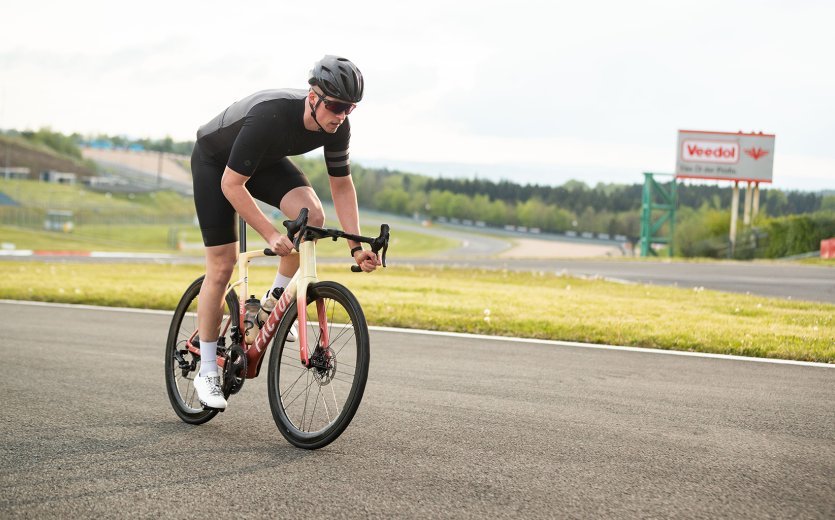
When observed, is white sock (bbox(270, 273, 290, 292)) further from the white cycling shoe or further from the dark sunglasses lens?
the dark sunglasses lens

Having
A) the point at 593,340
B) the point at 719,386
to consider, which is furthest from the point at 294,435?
the point at 593,340

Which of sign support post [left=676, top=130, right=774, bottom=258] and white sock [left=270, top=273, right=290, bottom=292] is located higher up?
sign support post [left=676, top=130, right=774, bottom=258]

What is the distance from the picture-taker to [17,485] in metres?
4.06

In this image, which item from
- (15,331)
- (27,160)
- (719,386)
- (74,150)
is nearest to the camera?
(719,386)

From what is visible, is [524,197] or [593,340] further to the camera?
[524,197]

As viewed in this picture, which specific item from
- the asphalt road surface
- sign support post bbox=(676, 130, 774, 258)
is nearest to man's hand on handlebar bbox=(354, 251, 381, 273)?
the asphalt road surface

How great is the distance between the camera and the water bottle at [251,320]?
521cm

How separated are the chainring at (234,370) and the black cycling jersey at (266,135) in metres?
1.09

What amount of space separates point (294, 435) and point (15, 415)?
74.0 inches

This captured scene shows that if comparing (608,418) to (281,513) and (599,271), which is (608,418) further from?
(599,271)

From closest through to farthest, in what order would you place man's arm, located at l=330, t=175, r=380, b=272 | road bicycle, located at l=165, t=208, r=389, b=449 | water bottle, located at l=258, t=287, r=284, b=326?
road bicycle, located at l=165, t=208, r=389, b=449 → water bottle, located at l=258, t=287, r=284, b=326 → man's arm, located at l=330, t=175, r=380, b=272

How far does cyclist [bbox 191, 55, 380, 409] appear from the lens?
475 centimetres

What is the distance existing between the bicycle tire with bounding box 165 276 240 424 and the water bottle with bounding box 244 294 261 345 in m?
0.21

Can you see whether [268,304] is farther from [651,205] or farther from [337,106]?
[651,205]
